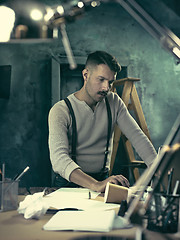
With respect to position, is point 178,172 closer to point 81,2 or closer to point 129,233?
point 129,233

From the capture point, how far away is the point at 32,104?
13.7ft

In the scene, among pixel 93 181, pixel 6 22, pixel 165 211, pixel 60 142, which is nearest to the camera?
pixel 165 211

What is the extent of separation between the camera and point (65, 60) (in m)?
4.18

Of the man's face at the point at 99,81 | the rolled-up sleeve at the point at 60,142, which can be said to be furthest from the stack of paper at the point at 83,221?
the man's face at the point at 99,81

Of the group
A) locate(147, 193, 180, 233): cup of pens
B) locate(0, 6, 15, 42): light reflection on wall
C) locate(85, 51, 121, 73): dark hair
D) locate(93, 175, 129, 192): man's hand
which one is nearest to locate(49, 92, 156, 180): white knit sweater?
locate(85, 51, 121, 73): dark hair

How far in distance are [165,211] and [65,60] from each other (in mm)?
3650

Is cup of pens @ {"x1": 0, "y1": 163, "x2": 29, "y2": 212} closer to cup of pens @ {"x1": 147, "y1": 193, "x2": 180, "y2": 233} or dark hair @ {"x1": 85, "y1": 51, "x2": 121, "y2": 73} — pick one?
cup of pens @ {"x1": 147, "y1": 193, "x2": 180, "y2": 233}

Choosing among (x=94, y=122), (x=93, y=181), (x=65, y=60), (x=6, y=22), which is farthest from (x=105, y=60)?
(x=65, y=60)

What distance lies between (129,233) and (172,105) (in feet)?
12.9

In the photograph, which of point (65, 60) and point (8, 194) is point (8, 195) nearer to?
point (8, 194)

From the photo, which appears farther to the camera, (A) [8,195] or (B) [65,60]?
(B) [65,60]

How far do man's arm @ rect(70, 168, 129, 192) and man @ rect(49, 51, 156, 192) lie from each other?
0.89 ft

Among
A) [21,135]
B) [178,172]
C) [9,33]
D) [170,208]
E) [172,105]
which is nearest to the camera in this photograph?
[170,208]

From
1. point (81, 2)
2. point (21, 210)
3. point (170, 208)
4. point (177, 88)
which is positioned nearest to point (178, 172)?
point (170, 208)
